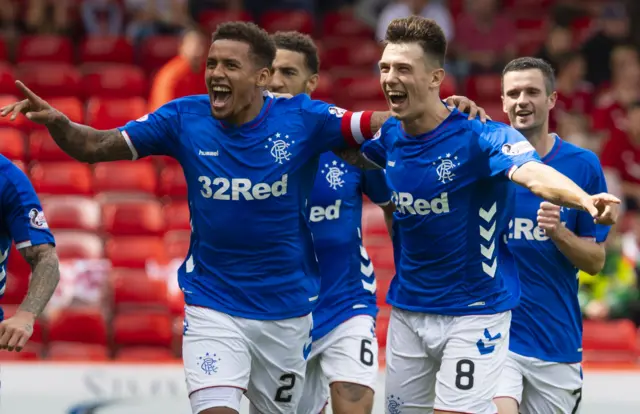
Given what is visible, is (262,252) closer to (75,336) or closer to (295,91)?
(295,91)

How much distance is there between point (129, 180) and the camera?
40.3ft

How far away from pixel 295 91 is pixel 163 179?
4.76m

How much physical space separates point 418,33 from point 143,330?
4944mm

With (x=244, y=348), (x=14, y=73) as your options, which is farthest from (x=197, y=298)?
(x=14, y=73)

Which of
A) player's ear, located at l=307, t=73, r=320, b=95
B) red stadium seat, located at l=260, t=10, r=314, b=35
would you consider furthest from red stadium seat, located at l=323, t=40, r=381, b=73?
player's ear, located at l=307, t=73, r=320, b=95

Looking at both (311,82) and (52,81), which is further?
(52,81)

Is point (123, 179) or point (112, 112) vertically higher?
point (112, 112)

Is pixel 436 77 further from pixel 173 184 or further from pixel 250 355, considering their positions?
pixel 173 184

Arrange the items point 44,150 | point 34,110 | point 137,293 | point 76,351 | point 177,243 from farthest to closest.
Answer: point 44,150 < point 177,243 < point 137,293 < point 76,351 < point 34,110

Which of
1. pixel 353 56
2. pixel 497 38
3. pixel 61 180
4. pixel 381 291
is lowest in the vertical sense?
pixel 381 291

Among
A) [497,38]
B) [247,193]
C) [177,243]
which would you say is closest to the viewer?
[247,193]

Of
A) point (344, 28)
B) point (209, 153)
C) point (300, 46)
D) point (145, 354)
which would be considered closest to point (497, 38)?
point (344, 28)

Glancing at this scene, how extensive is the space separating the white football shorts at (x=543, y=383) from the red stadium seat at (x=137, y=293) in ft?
14.4

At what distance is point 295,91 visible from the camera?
7.95 meters
